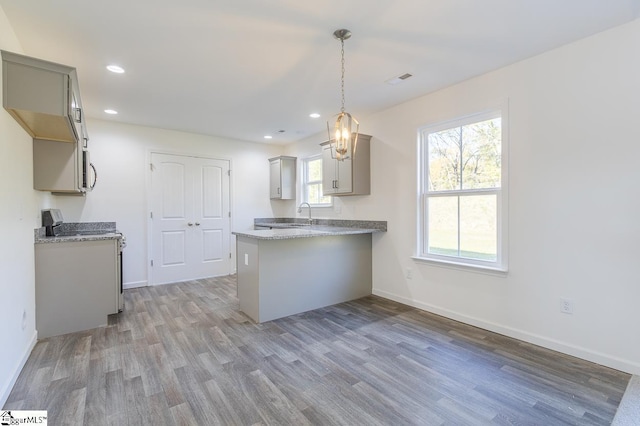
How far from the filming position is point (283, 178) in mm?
5934

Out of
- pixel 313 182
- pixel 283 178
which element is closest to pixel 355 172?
pixel 313 182

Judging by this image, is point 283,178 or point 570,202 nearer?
point 570,202

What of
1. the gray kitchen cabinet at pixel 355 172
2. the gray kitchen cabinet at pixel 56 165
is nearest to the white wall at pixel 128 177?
the gray kitchen cabinet at pixel 56 165

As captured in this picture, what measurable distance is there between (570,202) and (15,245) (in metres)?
4.50

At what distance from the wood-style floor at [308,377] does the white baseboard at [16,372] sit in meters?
0.04

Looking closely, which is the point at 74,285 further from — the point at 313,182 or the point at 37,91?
the point at 313,182

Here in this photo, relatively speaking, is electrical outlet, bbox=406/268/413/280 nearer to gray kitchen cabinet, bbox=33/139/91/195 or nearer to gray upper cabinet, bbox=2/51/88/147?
gray upper cabinet, bbox=2/51/88/147

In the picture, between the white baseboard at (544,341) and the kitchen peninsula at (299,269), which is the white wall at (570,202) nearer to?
the white baseboard at (544,341)

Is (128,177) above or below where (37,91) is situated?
below

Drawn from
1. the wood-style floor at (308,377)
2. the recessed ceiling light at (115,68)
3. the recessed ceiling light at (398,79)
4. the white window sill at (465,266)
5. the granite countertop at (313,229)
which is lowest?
the wood-style floor at (308,377)

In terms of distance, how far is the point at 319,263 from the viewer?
3.78 m

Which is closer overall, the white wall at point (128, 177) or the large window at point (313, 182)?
the white wall at point (128, 177)

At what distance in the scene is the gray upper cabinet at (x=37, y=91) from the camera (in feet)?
6.81

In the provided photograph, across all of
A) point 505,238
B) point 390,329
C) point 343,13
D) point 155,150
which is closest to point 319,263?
point 390,329
